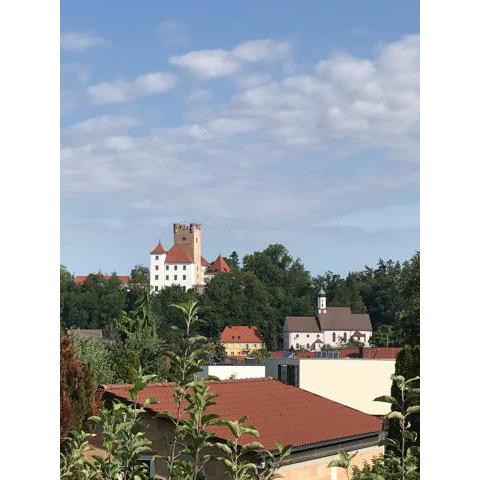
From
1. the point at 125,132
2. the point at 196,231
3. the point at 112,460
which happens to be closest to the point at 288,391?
the point at 112,460

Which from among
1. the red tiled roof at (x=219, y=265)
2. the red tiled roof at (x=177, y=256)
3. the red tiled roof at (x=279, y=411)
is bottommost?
the red tiled roof at (x=279, y=411)

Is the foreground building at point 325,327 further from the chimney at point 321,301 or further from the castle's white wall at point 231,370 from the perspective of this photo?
the castle's white wall at point 231,370

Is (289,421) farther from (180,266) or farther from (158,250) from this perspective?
(158,250)

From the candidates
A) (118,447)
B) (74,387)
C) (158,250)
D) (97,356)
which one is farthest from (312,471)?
(158,250)

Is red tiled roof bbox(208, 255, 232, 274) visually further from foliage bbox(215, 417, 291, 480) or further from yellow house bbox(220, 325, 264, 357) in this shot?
foliage bbox(215, 417, 291, 480)

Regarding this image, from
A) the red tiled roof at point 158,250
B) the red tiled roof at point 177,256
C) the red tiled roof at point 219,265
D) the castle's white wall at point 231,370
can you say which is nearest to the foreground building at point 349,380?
the castle's white wall at point 231,370
